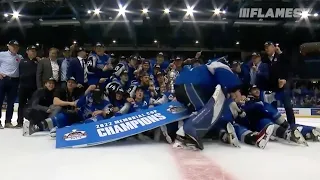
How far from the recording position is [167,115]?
9.20 feet

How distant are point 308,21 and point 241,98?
1027 cm

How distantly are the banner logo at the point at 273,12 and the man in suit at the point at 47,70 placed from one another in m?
8.82

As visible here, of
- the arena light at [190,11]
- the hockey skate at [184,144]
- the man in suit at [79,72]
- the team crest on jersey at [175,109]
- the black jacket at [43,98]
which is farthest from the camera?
the arena light at [190,11]

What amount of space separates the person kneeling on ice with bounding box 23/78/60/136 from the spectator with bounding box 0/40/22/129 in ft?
1.53

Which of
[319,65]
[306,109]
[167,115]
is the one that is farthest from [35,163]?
[319,65]

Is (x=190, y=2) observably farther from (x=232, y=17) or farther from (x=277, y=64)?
(x=277, y=64)

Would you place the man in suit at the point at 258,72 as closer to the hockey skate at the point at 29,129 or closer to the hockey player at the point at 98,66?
the hockey player at the point at 98,66

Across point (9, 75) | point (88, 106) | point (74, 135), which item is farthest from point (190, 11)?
point (74, 135)

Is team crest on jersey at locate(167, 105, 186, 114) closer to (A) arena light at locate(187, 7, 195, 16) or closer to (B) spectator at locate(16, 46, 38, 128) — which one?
(B) spectator at locate(16, 46, 38, 128)

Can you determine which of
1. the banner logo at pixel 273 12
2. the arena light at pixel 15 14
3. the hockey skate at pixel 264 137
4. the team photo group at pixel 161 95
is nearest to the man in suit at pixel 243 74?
the team photo group at pixel 161 95

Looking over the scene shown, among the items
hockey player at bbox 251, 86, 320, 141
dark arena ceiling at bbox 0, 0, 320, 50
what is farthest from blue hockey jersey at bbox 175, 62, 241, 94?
dark arena ceiling at bbox 0, 0, 320, 50

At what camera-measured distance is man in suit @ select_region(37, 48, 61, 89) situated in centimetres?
386

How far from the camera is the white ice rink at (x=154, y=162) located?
1.71 metres

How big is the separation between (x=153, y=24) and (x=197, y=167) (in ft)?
35.7
